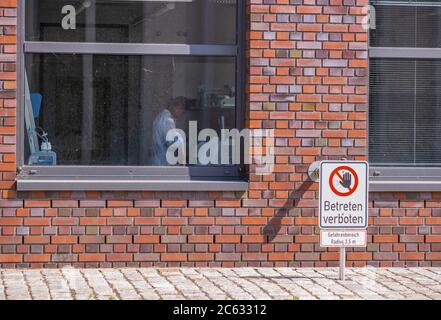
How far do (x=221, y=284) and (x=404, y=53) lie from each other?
3054mm

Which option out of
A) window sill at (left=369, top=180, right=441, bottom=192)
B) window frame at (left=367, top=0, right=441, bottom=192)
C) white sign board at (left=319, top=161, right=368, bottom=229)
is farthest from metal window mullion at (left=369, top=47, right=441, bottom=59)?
white sign board at (left=319, top=161, right=368, bottom=229)

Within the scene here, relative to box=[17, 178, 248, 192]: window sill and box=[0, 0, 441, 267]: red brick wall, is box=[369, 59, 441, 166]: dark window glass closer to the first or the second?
box=[0, 0, 441, 267]: red brick wall

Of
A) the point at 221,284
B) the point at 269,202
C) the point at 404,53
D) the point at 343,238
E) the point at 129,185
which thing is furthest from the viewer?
the point at 404,53

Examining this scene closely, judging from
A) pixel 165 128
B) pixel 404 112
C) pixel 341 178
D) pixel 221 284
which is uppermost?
pixel 404 112

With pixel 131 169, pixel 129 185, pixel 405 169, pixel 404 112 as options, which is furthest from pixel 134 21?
pixel 405 169

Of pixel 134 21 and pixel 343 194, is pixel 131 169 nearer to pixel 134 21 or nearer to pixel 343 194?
pixel 134 21

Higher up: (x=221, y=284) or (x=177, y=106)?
(x=177, y=106)

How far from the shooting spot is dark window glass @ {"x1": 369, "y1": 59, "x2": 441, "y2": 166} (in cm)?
1038

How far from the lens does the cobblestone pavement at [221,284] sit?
28.1ft

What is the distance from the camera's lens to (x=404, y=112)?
10438 mm

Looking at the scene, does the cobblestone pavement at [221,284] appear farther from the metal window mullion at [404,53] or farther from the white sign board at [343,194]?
the metal window mullion at [404,53]

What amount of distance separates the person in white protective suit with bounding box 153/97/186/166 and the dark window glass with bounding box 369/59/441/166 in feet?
6.24

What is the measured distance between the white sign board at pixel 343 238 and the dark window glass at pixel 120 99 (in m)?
1.64

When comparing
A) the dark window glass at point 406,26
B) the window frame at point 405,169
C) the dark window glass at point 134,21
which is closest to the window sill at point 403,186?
the window frame at point 405,169
